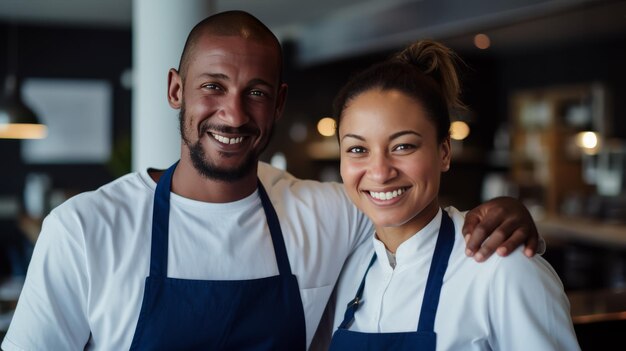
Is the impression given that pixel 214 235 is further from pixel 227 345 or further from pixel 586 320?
pixel 586 320

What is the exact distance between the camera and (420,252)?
168 centimetres

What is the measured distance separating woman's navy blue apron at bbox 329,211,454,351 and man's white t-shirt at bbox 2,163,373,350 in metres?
0.19

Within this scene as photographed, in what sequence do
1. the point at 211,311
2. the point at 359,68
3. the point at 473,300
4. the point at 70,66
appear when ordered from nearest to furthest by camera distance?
the point at 473,300, the point at 211,311, the point at 359,68, the point at 70,66

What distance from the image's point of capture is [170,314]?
5.66 feet

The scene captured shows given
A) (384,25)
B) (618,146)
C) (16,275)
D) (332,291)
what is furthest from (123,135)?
(332,291)

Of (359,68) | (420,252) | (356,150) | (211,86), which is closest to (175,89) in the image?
(211,86)

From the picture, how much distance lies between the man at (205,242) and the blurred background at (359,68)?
3824mm

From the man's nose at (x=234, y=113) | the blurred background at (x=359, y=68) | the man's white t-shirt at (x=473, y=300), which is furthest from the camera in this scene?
the blurred background at (x=359, y=68)

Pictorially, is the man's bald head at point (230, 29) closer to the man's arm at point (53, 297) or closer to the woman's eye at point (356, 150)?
the woman's eye at point (356, 150)

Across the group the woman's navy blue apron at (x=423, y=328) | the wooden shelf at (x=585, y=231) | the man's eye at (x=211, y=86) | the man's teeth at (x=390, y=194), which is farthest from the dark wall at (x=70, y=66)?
the man's teeth at (x=390, y=194)

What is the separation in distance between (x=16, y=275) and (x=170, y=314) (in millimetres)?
4841

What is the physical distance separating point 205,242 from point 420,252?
54cm

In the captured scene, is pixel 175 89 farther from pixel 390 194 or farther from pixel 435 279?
pixel 435 279

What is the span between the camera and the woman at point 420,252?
1.47 meters
